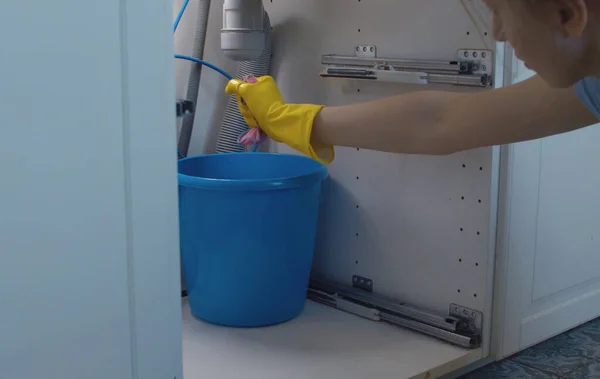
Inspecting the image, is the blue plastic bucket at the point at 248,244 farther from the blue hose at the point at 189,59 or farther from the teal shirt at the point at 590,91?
the teal shirt at the point at 590,91

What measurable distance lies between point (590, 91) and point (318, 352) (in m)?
0.78

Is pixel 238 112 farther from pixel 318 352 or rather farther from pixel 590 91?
pixel 590 91

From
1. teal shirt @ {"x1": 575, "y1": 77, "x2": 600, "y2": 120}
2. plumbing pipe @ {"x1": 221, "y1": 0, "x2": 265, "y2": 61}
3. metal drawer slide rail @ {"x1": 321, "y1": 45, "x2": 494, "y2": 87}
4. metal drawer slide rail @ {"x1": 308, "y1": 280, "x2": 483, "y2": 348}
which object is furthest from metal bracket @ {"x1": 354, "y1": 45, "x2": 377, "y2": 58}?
teal shirt @ {"x1": 575, "y1": 77, "x2": 600, "y2": 120}

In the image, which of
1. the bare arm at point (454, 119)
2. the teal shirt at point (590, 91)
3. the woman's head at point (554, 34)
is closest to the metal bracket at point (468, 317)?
the bare arm at point (454, 119)

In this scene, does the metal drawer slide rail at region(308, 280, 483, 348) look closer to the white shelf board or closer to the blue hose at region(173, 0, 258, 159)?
the white shelf board

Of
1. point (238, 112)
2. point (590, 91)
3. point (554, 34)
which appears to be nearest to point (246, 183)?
point (238, 112)

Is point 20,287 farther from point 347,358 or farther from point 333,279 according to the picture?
point 333,279

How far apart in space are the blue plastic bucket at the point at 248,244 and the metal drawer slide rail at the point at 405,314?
11 centimetres

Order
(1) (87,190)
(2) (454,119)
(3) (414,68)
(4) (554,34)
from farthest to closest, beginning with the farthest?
(3) (414,68), (2) (454,119), (1) (87,190), (4) (554,34)

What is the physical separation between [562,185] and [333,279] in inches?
22.2

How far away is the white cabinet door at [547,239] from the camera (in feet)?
4.60

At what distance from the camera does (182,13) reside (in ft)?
5.66

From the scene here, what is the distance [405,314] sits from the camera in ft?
4.96

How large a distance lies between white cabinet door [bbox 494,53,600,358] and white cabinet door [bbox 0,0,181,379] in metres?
0.76
